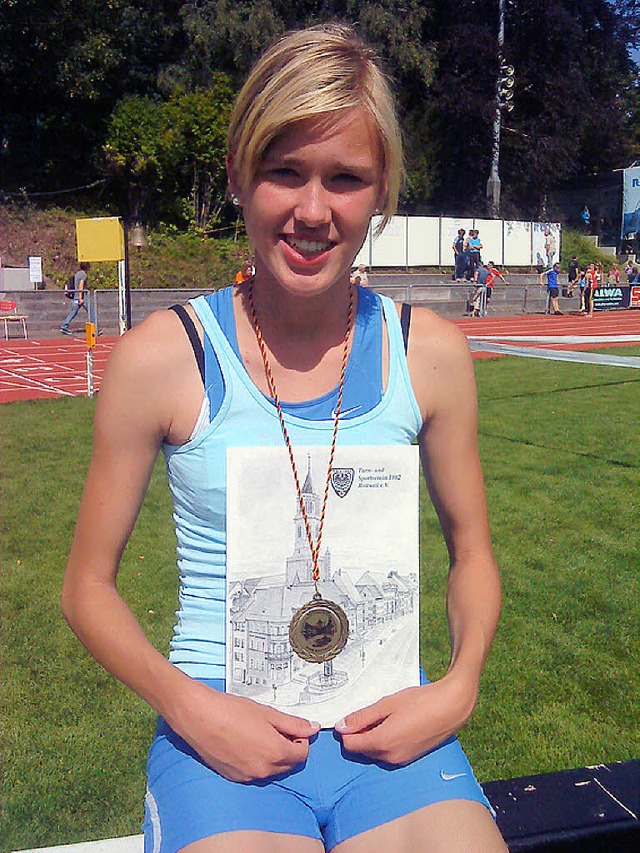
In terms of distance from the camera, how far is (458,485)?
70.3 inches

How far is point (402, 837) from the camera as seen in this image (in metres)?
1.46

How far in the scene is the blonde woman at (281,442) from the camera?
1470mm

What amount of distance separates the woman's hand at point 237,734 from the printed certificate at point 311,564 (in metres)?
0.06

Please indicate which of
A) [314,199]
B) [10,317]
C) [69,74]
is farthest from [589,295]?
[314,199]

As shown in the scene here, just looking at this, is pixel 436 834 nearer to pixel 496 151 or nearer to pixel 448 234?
pixel 448 234

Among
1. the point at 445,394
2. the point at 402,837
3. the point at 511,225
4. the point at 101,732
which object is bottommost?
the point at 101,732

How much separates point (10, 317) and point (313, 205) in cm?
2057

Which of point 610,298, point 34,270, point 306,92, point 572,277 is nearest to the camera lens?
point 306,92

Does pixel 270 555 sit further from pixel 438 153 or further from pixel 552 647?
pixel 438 153

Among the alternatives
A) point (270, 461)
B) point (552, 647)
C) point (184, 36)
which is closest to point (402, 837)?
point (270, 461)

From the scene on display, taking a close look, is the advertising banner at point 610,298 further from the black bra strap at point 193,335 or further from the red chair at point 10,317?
the black bra strap at point 193,335

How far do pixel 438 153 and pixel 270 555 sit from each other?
39101 mm

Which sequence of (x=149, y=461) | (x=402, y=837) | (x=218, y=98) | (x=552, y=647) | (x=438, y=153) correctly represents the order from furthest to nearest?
(x=438, y=153), (x=218, y=98), (x=552, y=647), (x=149, y=461), (x=402, y=837)

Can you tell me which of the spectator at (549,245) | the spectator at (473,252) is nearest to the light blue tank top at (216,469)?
the spectator at (473,252)
